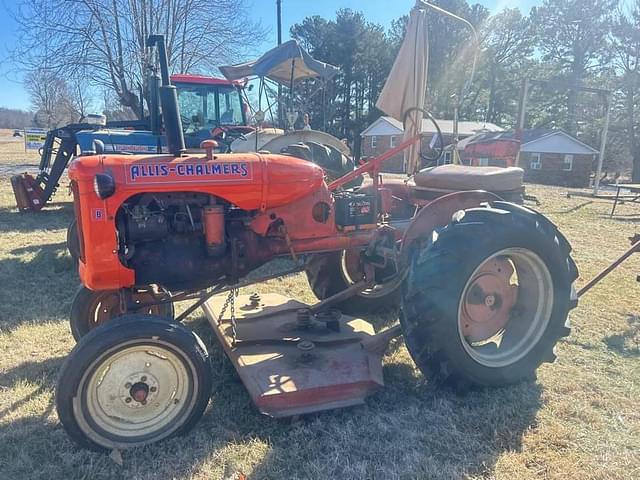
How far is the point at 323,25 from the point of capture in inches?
1199

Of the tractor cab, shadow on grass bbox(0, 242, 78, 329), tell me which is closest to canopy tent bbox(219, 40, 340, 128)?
the tractor cab

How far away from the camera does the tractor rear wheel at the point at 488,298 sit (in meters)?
2.54

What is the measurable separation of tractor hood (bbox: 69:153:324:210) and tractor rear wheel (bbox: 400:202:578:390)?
0.83 metres

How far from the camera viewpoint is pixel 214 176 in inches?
96.7

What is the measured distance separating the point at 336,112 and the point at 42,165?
2566cm

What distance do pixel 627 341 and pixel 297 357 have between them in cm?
250

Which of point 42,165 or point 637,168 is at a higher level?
point 42,165

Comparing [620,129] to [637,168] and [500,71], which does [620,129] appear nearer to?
[637,168]

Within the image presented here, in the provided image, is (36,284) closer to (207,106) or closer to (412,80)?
(412,80)

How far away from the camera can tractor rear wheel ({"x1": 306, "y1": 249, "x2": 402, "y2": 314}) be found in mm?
3820

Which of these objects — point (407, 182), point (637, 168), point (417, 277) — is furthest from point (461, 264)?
point (637, 168)

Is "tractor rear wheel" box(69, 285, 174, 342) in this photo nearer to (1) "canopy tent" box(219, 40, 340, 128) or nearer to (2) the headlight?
(2) the headlight

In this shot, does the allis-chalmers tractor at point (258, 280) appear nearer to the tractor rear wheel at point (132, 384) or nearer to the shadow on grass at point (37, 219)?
the tractor rear wheel at point (132, 384)

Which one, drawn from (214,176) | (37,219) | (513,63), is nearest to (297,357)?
(214,176)
